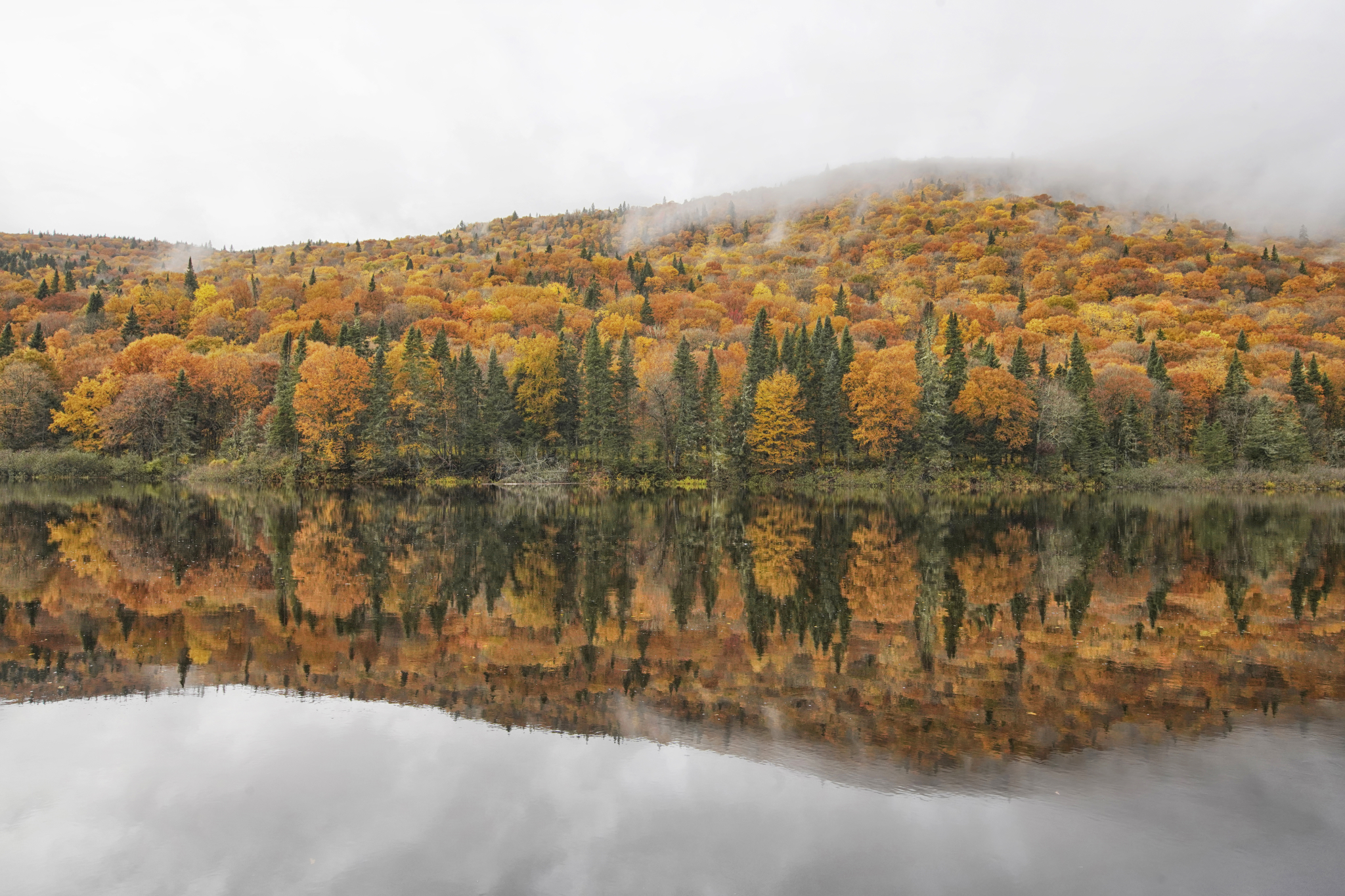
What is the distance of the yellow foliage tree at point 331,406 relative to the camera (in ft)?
216

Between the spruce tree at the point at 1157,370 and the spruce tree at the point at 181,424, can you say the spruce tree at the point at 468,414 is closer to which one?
the spruce tree at the point at 181,424

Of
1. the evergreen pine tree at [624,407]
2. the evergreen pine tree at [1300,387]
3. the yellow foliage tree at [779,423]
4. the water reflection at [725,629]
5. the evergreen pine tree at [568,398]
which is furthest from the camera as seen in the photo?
the evergreen pine tree at [568,398]

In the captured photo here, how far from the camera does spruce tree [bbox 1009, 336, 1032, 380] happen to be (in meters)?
72.2

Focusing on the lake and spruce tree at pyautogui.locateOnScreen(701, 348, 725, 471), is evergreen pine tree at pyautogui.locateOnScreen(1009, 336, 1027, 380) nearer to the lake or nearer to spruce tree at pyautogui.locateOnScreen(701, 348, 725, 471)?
spruce tree at pyautogui.locateOnScreen(701, 348, 725, 471)

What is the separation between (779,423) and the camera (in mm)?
67688

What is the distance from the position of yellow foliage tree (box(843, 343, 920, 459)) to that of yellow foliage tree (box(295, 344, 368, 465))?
145 feet

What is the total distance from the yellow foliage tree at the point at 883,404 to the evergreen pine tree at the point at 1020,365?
10.6m

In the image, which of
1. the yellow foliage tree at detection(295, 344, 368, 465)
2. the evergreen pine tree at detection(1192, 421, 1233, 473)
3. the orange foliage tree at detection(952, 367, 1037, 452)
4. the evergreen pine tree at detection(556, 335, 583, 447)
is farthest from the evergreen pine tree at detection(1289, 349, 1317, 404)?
the yellow foliage tree at detection(295, 344, 368, 465)

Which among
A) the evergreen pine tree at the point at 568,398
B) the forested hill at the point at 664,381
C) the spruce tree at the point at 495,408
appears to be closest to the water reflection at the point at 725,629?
the forested hill at the point at 664,381

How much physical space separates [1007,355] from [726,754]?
93.2 m

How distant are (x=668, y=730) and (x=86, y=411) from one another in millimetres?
82337

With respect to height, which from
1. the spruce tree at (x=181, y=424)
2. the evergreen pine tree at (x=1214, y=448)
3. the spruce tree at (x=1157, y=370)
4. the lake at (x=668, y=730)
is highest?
the spruce tree at (x=1157, y=370)

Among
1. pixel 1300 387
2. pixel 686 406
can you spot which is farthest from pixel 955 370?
pixel 1300 387

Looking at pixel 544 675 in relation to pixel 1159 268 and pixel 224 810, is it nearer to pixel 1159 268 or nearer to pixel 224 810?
pixel 224 810
